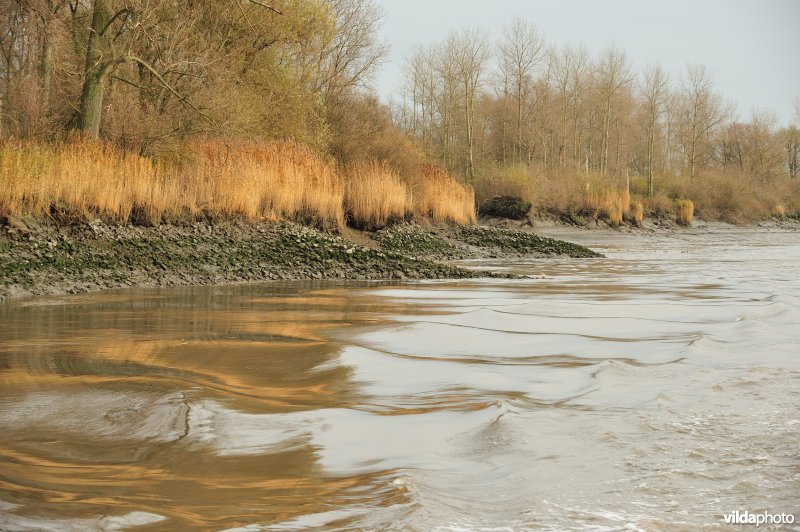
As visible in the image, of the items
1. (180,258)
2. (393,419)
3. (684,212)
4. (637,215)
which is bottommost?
(393,419)

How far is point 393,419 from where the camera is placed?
4.62m

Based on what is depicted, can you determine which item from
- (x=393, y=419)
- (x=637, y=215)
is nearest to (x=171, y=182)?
(x=393, y=419)

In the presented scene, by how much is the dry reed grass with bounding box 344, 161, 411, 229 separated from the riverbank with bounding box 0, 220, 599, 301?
1.10 m

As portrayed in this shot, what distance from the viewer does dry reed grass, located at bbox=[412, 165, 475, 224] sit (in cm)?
2340

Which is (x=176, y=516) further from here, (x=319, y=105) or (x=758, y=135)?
(x=758, y=135)

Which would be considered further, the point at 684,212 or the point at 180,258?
the point at 684,212

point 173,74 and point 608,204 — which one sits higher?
point 173,74

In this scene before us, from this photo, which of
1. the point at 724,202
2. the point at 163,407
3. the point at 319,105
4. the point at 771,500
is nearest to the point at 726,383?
the point at 771,500

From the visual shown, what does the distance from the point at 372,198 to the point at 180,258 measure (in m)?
7.34

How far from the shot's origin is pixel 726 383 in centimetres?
553

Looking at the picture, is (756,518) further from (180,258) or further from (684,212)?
(684,212)

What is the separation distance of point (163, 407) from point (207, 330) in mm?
3363

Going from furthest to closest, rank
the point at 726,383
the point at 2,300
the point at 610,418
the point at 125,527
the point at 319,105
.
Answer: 1. the point at 319,105
2. the point at 2,300
3. the point at 726,383
4. the point at 610,418
5. the point at 125,527

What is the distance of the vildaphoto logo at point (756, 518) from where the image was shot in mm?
3070
